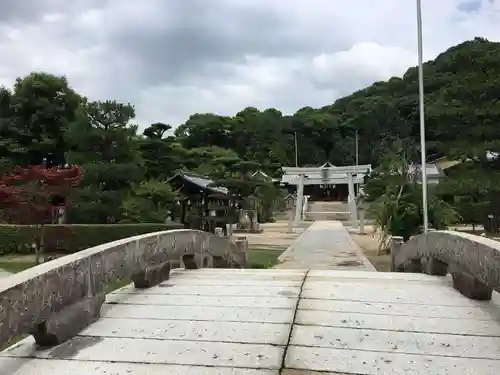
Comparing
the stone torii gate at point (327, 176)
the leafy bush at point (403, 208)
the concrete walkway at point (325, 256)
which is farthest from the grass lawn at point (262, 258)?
the stone torii gate at point (327, 176)

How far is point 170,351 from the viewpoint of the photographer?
2.12 meters

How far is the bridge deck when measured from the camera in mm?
1954

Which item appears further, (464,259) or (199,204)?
(199,204)

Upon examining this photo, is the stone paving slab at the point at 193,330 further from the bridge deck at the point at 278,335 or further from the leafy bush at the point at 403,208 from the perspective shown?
the leafy bush at the point at 403,208

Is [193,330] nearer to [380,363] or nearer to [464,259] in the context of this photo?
[380,363]

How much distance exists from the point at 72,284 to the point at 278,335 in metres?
0.99

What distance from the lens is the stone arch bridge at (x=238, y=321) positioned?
1.95 m

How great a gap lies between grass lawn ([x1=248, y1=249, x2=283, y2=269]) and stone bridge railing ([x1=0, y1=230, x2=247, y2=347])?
23.1 feet

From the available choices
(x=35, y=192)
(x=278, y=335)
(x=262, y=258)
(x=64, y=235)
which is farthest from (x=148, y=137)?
(x=278, y=335)

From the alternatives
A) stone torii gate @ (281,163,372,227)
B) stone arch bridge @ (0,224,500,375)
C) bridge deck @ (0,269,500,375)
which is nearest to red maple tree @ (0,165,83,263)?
stone arch bridge @ (0,224,500,375)

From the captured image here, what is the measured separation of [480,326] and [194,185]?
53.7 ft

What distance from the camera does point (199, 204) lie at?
19.2 m

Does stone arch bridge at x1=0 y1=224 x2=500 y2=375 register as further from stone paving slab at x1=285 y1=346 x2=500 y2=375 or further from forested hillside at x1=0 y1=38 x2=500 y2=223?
forested hillside at x1=0 y1=38 x2=500 y2=223

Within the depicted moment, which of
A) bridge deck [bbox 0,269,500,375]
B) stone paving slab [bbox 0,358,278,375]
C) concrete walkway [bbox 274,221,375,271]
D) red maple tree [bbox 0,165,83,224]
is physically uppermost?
red maple tree [bbox 0,165,83,224]
